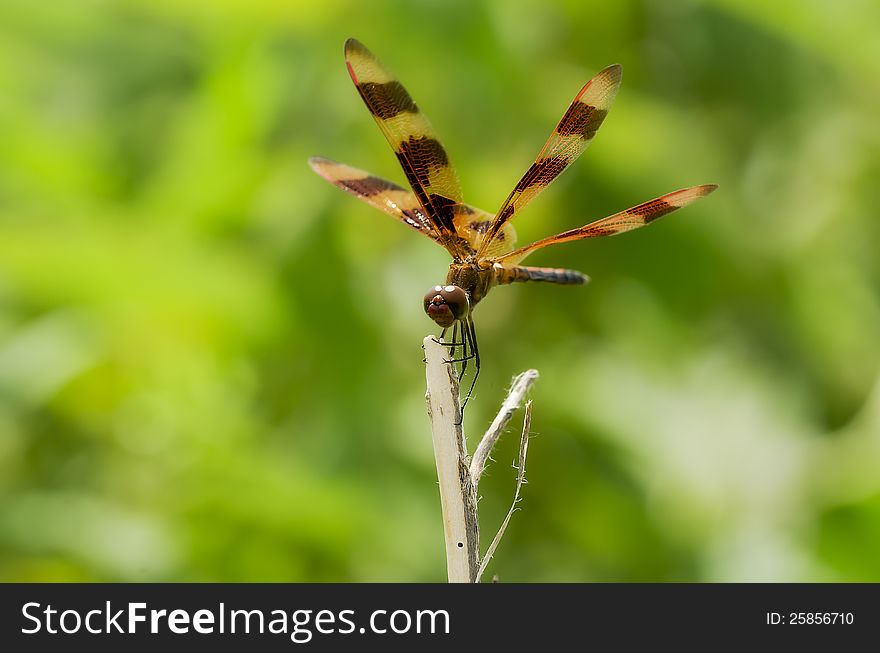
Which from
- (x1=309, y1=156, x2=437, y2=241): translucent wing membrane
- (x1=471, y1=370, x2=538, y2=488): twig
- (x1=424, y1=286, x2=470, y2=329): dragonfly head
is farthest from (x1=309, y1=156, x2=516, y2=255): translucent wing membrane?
(x1=471, y1=370, x2=538, y2=488): twig

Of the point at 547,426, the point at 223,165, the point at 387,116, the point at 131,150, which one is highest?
the point at 131,150

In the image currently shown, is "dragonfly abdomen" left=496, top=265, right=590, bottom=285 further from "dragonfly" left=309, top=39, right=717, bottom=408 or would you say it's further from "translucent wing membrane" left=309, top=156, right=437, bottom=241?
"translucent wing membrane" left=309, top=156, right=437, bottom=241

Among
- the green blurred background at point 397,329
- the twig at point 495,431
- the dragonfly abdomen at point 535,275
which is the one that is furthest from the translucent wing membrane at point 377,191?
the twig at point 495,431

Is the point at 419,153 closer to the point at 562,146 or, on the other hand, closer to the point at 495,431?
the point at 562,146

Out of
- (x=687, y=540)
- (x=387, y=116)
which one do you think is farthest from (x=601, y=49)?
(x=687, y=540)

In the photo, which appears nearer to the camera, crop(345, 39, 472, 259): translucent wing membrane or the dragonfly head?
the dragonfly head

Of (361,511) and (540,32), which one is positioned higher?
(540,32)

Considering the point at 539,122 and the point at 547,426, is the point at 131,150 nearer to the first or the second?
the point at 539,122
